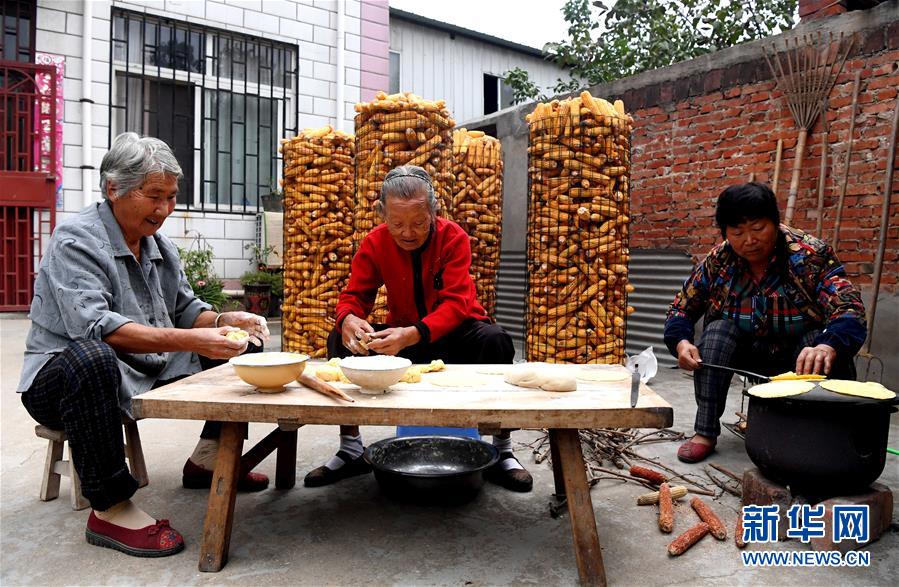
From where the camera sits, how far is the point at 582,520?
178cm

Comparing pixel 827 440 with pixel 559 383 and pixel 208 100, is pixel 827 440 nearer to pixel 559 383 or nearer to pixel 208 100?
pixel 559 383

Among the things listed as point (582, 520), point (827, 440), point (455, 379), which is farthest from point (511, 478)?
point (827, 440)

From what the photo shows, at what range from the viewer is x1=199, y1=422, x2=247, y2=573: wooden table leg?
1862mm

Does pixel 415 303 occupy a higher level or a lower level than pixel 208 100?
lower

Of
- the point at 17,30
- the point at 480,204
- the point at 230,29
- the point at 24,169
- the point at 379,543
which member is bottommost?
the point at 379,543

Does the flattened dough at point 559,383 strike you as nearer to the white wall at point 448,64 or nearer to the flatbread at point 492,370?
the flatbread at point 492,370

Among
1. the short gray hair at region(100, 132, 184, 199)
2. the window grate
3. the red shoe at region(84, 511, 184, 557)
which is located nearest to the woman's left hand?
the short gray hair at region(100, 132, 184, 199)

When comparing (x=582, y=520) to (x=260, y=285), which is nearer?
(x=582, y=520)

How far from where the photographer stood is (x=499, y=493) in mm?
2518

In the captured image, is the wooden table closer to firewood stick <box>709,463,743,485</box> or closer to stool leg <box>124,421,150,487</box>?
stool leg <box>124,421,150,487</box>

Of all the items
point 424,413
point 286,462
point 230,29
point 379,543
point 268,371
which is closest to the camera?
point 424,413

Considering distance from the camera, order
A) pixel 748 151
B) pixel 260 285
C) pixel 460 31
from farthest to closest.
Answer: pixel 460 31, pixel 260 285, pixel 748 151

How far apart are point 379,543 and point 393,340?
78 cm

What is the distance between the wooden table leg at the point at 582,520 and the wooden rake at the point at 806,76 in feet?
11.6
